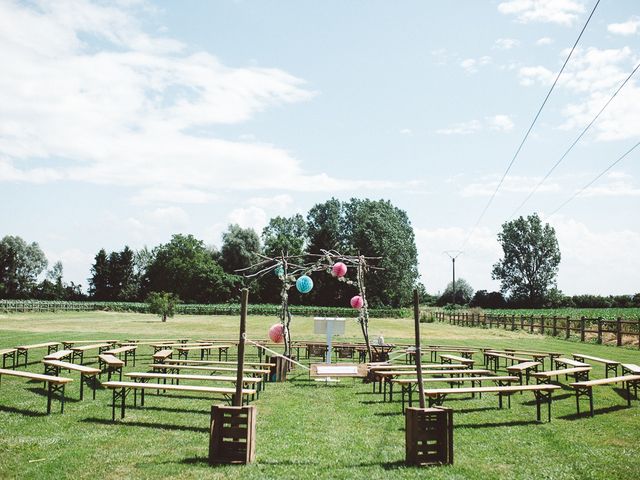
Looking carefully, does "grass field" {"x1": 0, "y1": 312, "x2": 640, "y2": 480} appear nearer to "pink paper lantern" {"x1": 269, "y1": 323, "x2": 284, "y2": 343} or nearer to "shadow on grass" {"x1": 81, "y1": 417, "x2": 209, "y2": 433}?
"shadow on grass" {"x1": 81, "y1": 417, "x2": 209, "y2": 433}

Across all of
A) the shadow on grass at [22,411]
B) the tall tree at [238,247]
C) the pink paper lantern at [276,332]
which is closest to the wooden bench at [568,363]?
the pink paper lantern at [276,332]

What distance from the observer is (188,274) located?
84.0 metres

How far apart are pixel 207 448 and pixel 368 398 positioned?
557 cm

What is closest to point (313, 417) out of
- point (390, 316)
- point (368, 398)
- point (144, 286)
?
point (368, 398)

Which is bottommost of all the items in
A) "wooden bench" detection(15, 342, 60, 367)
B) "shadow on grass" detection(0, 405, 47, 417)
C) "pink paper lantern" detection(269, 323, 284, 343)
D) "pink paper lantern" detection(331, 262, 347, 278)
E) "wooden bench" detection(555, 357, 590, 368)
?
"shadow on grass" detection(0, 405, 47, 417)

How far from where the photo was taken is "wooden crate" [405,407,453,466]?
23.3 feet

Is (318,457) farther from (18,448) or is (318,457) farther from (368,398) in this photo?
(368,398)

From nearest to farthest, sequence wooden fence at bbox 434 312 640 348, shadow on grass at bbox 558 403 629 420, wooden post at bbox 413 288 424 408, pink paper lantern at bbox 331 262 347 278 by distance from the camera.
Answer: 1. wooden post at bbox 413 288 424 408
2. shadow on grass at bbox 558 403 629 420
3. pink paper lantern at bbox 331 262 347 278
4. wooden fence at bbox 434 312 640 348

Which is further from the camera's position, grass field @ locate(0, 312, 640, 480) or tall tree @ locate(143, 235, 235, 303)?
tall tree @ locate(143, 235, 235, 303)

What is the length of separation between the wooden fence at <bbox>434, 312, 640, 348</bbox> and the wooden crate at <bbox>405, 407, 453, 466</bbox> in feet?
71.4

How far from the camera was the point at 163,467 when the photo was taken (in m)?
6.77

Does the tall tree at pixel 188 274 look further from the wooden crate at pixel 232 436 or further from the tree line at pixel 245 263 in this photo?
the wooden crate at pixel 232 436

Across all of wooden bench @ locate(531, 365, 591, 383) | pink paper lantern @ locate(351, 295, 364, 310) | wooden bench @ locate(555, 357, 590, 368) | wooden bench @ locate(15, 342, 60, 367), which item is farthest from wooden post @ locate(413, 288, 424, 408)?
wooden bench @ locate(15, 342, 60, 367)

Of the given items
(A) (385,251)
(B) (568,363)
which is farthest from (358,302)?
(A) (385,251)
